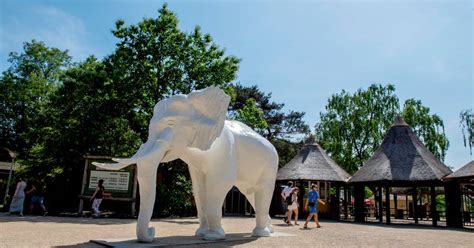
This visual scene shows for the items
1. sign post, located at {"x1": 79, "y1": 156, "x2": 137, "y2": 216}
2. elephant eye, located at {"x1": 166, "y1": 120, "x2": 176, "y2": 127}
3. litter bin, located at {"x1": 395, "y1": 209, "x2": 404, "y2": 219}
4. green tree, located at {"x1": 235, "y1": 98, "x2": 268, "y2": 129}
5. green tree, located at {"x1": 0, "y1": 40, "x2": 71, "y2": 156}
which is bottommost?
litter bin, located at {"x1": 395, "y1": 209, "x2": 404, "y2": 219}

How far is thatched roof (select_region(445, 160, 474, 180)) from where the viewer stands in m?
13.8

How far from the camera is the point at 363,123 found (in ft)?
97.3

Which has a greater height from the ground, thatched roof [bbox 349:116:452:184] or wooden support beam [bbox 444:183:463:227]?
thatched roof [bbox 349:116:452:184]

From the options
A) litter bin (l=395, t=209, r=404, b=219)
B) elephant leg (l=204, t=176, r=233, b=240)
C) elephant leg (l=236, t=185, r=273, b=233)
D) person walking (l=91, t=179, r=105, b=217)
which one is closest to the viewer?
elephant leg (l=204, t=176, r=233, b=240)

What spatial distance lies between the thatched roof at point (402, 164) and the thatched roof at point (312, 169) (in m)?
1.31

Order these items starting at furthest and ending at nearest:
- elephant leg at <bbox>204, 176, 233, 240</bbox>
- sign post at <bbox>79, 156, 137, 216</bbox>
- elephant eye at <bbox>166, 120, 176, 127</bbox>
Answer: sign post at <bbox>79, 156, 137, 216</bbox>
elephant leg at <bbox>204, 176, 233, 240</bbox>
elephant eye at <bbox>166, 120, 176, 127</bbox>

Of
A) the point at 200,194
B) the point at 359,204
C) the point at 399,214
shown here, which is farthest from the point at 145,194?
the point at 399,214

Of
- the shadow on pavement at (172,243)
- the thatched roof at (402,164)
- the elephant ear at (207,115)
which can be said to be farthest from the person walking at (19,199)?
the thatched roof at (402,164)

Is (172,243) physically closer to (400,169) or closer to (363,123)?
(400,169)

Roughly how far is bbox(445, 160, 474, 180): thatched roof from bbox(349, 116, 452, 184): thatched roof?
2.39 ft

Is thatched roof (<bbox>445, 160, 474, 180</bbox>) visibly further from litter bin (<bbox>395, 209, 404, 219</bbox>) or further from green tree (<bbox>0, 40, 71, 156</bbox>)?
green tree (<bbox>0, 40, 71, 156</bbox>)

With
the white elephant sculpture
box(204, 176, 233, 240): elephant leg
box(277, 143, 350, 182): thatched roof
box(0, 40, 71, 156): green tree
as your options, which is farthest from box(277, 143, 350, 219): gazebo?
box(0, 40, 71, 156): green tree

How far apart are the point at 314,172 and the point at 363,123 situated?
→ 42.2ft

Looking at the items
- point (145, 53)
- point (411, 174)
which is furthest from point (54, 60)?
point (411, 174)
